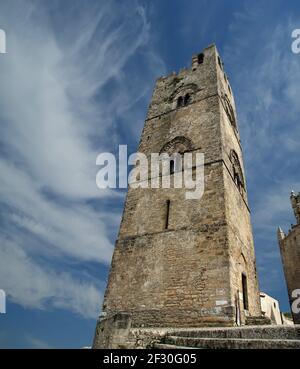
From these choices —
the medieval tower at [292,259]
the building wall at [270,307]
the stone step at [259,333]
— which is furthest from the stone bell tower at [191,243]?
the building wall at [270,307]

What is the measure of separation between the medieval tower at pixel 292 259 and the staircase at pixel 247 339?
50.4 feet

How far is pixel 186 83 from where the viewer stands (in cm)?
1449

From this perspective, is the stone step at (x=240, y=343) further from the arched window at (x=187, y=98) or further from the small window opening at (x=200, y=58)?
the small window opening at (x=200, y=58)

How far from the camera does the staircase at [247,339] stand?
12.1ft

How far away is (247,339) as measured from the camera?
403cm

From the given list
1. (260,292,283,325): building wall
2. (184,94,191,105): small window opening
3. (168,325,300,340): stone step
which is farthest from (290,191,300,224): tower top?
(168,325,300,340): stone step

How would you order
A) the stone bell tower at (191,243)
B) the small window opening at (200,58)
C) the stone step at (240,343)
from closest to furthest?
1. the stone step at (240,343)
2. the stone bell tower at (191,243)
3. the small window opening at (200,58)

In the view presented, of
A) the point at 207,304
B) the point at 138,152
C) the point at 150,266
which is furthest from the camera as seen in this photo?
the point at 138,152

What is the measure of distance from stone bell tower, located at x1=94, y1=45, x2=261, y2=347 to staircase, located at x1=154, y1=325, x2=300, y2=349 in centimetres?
184

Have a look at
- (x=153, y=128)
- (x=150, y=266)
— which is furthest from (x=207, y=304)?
(x=153, y=128)

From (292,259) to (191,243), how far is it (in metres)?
14.0
